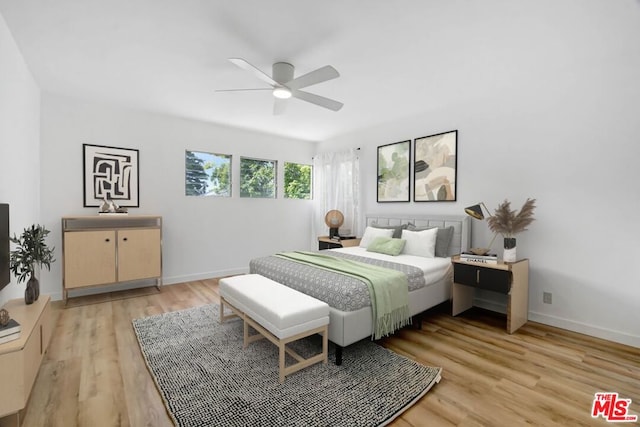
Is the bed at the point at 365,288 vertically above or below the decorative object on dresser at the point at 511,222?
below

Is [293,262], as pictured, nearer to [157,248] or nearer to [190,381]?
[190,381]

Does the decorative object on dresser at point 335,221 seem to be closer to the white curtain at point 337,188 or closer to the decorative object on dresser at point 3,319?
the white curtain at point 337,188

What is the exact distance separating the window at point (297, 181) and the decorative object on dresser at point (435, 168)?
2.55 meters

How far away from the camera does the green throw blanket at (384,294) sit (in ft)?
8.04

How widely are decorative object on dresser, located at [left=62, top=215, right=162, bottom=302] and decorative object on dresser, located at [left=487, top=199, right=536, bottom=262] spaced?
4.29 metres

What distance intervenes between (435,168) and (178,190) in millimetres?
3881

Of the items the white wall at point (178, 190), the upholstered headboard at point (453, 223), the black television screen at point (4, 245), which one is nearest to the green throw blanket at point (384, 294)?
the upholstered headboard at point (453, 223)

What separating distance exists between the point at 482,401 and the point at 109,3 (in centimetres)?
358

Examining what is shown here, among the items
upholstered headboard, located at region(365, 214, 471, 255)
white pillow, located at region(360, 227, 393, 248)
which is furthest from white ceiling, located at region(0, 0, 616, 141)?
white pillow, located at region(360, 227, 393, 248)

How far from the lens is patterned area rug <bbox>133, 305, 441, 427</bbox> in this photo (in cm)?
171

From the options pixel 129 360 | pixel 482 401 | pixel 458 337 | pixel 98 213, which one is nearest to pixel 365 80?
pixel 458 337

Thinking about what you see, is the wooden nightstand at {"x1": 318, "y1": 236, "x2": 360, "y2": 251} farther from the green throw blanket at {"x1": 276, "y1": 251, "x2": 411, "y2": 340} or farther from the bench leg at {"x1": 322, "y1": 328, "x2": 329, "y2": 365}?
the bench leg at {"x1": 322, "y1": 328, "x2": 329, "y2": 365}

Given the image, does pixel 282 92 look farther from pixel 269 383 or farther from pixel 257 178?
pixel 257 178

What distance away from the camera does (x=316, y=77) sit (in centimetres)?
246
